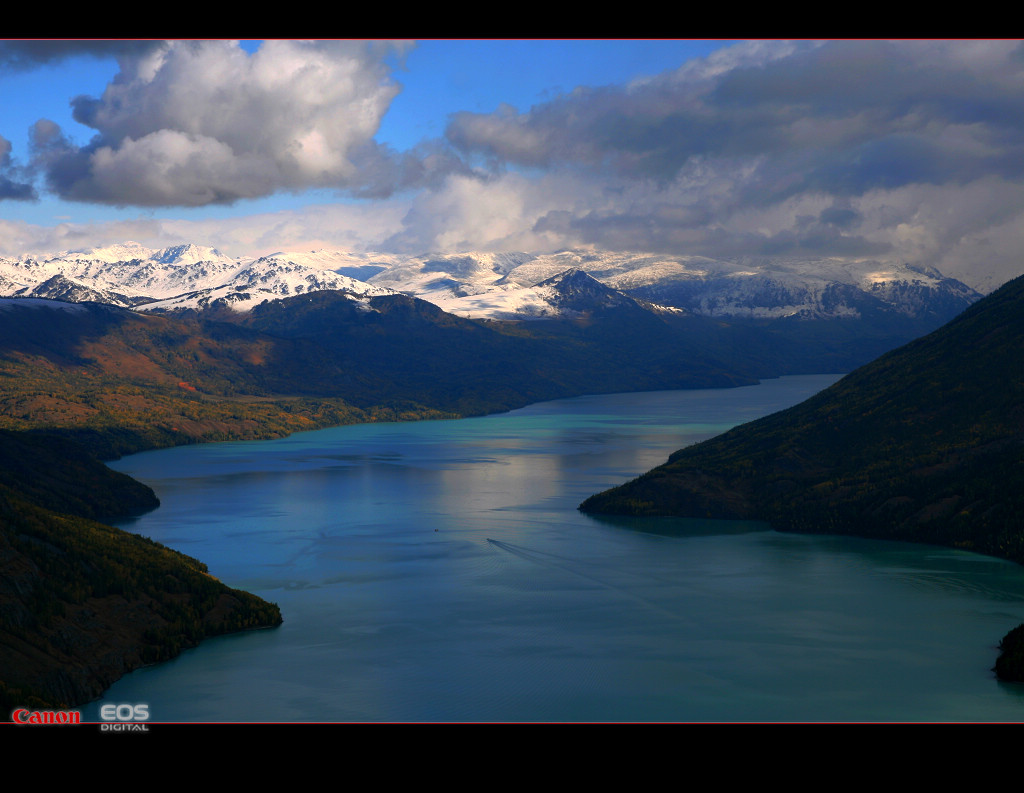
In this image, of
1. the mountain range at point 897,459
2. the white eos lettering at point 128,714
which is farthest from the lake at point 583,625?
the white eos lettering at point 128,714

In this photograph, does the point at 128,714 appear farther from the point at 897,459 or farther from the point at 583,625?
the point at 897,459

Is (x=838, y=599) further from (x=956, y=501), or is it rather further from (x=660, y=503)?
(x=660, y=503)

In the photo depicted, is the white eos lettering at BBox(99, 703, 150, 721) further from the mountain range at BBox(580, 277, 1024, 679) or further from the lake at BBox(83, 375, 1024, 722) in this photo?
the mountain range at BBox(580, 277, 1024, 679)

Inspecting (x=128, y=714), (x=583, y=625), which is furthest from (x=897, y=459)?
(x=128, y=714)

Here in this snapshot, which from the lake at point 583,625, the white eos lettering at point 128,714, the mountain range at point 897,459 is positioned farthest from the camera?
the mountain range at point 897,459

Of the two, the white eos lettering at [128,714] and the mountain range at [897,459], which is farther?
the mountain range at [897,459]

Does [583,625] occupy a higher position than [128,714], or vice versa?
[128,714]

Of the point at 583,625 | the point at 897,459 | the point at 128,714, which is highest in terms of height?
the point at 897,459

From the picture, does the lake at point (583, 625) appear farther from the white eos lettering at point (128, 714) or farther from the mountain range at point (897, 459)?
the white eos lettering at point (128, 714)

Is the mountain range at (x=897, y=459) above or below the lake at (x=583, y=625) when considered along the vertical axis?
above
